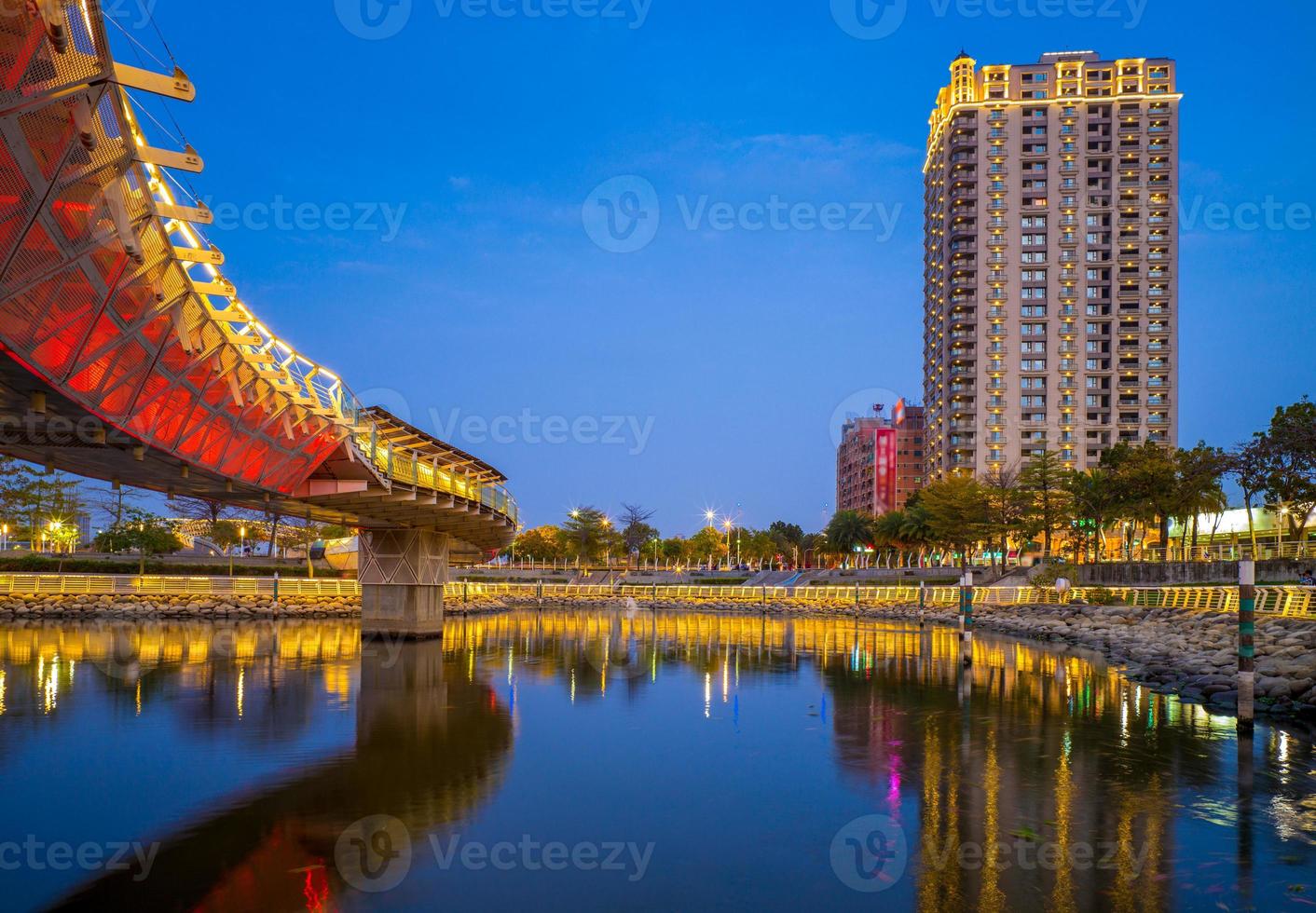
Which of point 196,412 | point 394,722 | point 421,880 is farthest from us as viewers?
point 394,722

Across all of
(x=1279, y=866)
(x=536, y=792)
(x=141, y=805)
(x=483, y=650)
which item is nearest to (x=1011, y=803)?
(x=1279, y=866)

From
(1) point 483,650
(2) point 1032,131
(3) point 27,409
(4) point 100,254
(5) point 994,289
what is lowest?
(1) point 483,650

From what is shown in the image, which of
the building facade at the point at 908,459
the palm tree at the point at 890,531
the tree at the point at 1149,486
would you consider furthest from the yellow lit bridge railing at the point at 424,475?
the building facade at the point at 908,459

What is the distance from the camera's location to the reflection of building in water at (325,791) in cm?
1183

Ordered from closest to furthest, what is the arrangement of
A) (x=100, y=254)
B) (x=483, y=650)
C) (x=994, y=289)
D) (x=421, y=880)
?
A: 1. (x=100, y=254)
2. (x=421, y=880)
3. (x=483, y=650)
4. (x=994, y=289)

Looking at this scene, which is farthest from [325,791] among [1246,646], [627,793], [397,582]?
[397,582]

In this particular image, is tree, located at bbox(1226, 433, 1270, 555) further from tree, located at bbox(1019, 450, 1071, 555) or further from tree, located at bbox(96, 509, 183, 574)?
tree, located at bbox(96, 509, 183, 574)

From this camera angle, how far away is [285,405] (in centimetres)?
1961

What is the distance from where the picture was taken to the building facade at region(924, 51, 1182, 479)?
145m

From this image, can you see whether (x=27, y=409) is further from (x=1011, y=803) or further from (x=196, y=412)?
(x=1011, y=803)

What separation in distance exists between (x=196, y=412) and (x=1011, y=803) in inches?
605

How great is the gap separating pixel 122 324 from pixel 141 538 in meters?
62.4

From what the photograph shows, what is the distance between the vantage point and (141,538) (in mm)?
67688

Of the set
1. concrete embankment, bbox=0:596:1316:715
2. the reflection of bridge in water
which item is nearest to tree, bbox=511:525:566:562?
concrete embankment, bbox=0:596:1316:715
